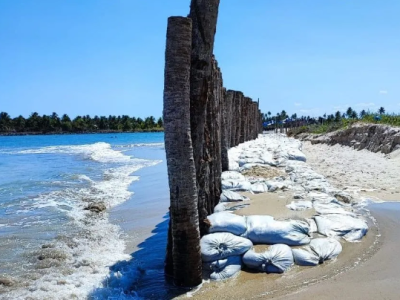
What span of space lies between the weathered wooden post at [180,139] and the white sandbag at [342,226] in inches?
79.4

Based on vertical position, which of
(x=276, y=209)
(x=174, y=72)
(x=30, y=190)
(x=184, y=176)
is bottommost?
(x=30, y=190)

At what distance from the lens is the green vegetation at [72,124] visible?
3927 inches

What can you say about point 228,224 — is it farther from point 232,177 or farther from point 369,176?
point 369,176

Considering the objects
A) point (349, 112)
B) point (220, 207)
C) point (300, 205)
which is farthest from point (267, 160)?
point (349, 112)

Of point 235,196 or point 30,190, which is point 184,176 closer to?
point 235,196

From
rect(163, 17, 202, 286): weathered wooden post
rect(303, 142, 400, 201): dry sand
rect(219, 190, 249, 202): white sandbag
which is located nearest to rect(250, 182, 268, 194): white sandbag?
rect(219, 190, 249, 202): white sandbag

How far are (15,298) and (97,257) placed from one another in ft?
4.25

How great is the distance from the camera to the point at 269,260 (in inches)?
164

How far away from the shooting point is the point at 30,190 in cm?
1142

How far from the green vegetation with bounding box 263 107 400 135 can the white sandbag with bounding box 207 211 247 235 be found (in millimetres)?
16330

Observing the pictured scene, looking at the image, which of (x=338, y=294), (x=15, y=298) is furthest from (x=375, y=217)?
(x=15, y=298)

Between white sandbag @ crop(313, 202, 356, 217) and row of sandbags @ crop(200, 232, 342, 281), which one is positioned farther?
white sandbag @ crop(313, 202, 356, 217)

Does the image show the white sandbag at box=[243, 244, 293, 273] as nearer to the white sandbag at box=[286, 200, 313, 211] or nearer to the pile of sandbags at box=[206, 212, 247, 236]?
the pile of sandbags at box=[206, 212, 247, 236]

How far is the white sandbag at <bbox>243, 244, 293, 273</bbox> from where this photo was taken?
4.14 m
